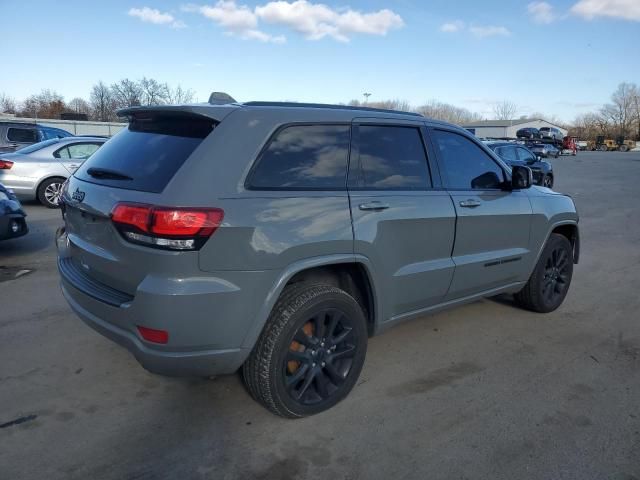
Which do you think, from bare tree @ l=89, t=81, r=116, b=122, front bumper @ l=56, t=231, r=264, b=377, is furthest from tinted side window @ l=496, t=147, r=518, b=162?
bare tree @ l=89, t=81, r=116, b=122

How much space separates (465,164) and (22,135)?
13.6 m

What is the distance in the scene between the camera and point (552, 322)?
16.1 feet

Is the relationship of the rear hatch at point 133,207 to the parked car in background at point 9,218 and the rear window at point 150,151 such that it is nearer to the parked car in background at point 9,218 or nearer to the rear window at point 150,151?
the rear window at point 150,151

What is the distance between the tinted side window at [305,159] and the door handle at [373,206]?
17 cm

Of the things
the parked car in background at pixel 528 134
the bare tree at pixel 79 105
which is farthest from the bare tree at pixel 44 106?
the parked car in background at pixel 528 134

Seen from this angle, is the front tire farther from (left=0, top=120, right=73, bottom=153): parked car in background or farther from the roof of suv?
(left=0, top=120, right=73, bottom=153): parked car in background

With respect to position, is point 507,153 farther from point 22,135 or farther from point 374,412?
point 374,412

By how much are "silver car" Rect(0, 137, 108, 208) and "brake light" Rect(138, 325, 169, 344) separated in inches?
328

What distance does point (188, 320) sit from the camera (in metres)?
2.62

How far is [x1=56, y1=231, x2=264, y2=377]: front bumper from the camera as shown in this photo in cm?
259

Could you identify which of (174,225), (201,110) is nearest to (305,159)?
(201,110)

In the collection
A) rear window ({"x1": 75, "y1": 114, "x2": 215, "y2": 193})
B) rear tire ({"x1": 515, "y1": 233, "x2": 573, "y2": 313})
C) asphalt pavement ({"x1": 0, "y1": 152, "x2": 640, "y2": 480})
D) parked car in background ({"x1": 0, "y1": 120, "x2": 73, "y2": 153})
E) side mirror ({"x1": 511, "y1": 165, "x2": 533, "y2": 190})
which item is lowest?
asphalt pavement ({"x1": 0, "y1": 152, "x2": 640, "y2": 480})

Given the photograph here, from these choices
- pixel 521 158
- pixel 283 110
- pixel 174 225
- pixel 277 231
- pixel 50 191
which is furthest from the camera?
pixel 521 158

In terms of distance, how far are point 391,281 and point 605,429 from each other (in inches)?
60.7
